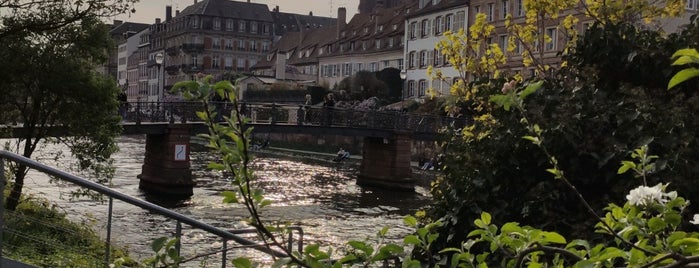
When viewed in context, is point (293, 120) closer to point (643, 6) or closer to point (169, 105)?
point (169, 105)

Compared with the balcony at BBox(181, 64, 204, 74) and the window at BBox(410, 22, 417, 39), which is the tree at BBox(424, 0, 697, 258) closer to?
the window at BBox(410, 22, 417, 39)

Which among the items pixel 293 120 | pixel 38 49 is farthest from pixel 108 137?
pixel 293 120

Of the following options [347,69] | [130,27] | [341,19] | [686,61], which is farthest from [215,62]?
[686,61]

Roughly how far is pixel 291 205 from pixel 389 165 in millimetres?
10828

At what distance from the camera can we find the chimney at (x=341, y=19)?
85875 mm

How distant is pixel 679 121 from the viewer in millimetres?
6141

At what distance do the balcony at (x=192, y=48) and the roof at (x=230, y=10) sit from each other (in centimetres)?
464

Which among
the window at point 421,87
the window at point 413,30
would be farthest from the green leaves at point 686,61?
the window at point 413,30

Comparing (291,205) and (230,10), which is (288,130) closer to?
(291,205)

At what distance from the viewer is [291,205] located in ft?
98.4

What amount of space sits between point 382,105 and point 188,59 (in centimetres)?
5998

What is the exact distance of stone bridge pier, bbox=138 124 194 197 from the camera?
3198 cm

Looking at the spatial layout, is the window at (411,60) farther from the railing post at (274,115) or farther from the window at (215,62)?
the window at (215,62)

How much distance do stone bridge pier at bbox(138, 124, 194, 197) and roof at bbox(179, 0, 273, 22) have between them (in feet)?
271
